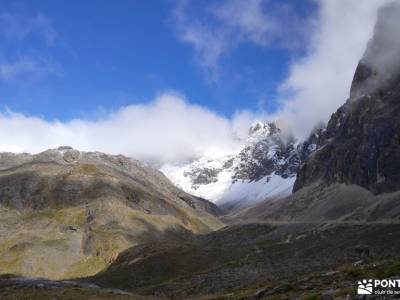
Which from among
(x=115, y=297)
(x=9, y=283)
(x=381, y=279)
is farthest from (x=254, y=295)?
(x=9, y=283)

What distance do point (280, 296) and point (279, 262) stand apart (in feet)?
362

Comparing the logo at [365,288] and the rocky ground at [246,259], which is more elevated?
the rocky ground at [246,259]

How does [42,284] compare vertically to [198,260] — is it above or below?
below

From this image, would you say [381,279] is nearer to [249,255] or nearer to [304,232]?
[249,255]

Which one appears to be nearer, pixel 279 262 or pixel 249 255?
pixel 279 262

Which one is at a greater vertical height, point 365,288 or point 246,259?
point 246,259

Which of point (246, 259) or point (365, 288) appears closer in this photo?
point (365, 288)

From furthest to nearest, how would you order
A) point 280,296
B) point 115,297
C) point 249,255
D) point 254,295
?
point 249,255 < point 115,297 < point 254,295 < point 280,296

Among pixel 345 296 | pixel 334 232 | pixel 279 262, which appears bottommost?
pixel 345 296

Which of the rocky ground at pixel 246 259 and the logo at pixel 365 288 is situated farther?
the rocky ground at pixel 246 259

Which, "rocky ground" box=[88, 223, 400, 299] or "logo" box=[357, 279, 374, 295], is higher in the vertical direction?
"rocky ground" box=[88, 223, 400, 299]

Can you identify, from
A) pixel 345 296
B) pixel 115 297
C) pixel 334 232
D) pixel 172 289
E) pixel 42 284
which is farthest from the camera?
pixel 334 232

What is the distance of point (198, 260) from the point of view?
178 metres

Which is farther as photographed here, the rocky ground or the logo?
the rocky ground
